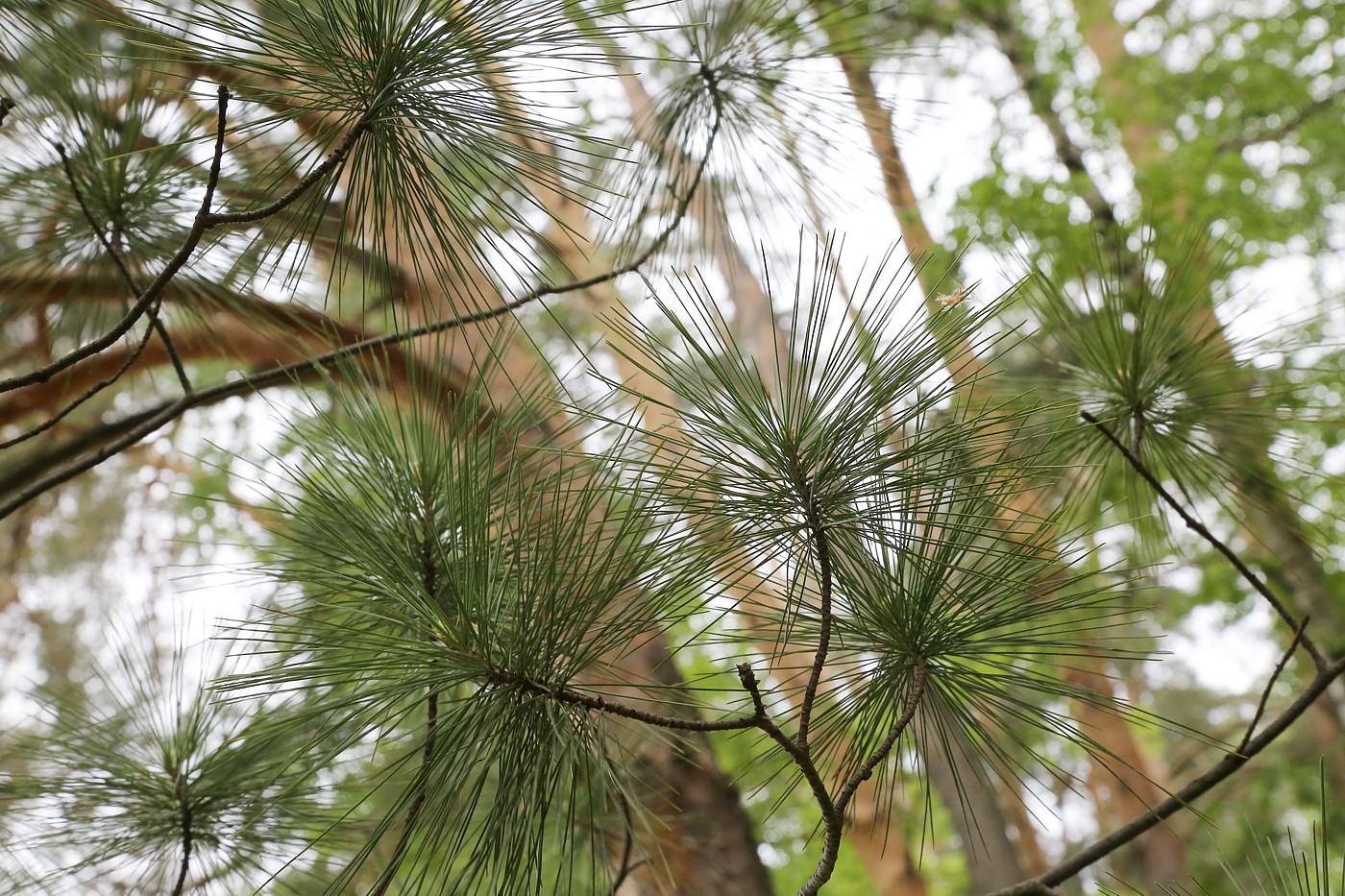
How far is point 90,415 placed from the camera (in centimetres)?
529

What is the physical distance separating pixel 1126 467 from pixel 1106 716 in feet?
12.6

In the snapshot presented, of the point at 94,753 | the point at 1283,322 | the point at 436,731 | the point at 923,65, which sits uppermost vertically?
the point at 923,65

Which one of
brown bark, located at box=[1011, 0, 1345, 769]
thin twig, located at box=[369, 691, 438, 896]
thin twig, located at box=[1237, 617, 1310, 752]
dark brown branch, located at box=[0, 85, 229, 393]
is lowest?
thin twig, located at box=[369, 691, 438, 896]

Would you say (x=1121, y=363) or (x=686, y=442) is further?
(x=1121, y=363)

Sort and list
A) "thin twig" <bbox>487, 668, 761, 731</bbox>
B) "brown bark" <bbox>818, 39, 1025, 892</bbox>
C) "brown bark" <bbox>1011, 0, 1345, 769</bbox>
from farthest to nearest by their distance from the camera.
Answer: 1. "brown bark" <bbox>1011, 0, 1345, 769</bbox>
2. "brown bark" <bbox>818, 39, 1025, 892</bbox>
3. "thin twig" <bbox>487, 668, 761, 731</bbox>

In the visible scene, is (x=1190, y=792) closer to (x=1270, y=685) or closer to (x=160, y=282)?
(x=1270, y=685)

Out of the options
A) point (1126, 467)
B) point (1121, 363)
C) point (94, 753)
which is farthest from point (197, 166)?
point (1126, 467)

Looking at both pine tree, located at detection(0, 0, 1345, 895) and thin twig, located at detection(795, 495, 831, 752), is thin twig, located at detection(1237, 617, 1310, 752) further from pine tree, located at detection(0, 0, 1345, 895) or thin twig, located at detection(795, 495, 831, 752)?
thin twig, located at detection(795, 495, 831, 752)

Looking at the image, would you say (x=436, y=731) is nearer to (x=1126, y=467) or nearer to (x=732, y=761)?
(x=1126, y=467)

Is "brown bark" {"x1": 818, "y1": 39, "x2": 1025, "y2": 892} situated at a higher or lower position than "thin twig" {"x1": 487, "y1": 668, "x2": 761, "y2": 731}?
higher

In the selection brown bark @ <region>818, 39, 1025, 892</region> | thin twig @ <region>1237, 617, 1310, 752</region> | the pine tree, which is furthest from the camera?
brown bark @ <region>818, 39, 1025, 892</region>

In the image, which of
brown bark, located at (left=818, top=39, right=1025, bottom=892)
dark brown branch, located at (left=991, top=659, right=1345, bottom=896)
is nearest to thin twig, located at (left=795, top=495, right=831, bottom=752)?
dark brown branch, located at (left=991, top=659, right=1345, bottom=896)

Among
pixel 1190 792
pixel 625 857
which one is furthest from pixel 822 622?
pixel 1190 792

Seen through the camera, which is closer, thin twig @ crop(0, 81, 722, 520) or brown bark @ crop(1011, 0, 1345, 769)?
thin twig @ crop(0, 81, 722, 520)
